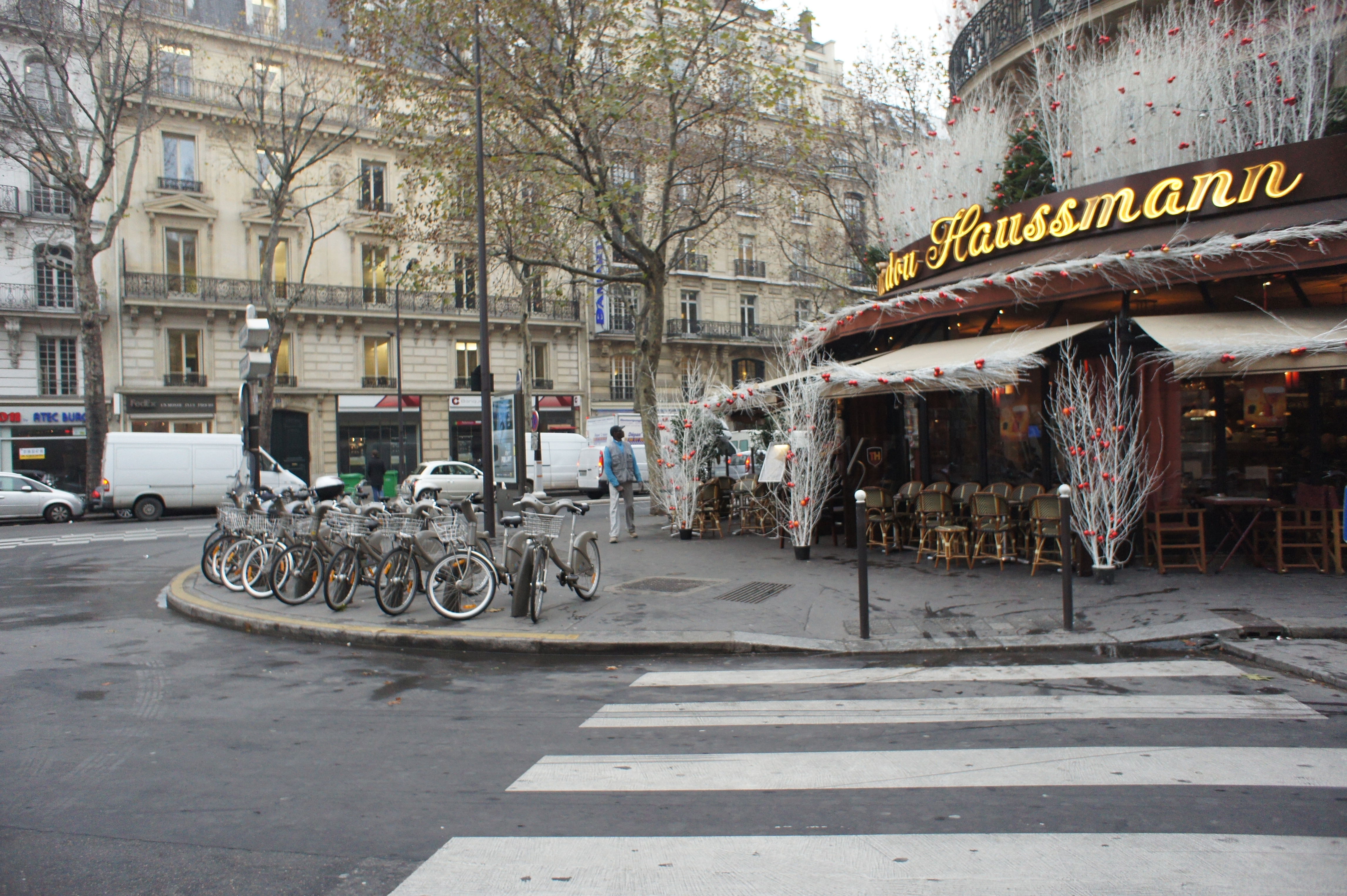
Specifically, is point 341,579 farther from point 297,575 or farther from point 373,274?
point 373,274

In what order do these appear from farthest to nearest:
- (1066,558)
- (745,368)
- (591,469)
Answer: (745,368), (591,469), (1066,558)

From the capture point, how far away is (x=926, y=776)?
4156 millimetres

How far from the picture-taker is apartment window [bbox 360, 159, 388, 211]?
117ft

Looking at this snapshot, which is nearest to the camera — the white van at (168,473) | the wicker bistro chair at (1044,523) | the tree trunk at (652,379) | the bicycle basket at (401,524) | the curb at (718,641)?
the curb at (718,641)

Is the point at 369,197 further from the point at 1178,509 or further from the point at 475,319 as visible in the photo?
the point at 1178,509

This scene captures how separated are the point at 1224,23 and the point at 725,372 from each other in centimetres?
3286

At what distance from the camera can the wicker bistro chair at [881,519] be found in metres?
11.7

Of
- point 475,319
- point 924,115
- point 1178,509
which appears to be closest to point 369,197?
point 475,319

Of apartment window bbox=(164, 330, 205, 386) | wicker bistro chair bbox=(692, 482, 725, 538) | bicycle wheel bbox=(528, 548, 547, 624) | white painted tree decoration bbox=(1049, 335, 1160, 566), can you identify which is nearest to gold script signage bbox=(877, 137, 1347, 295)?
white painted tree decoration bbox=(1049, 335, 1160, 566)

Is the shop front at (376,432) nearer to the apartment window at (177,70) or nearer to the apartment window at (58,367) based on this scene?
the apartment window at (58,367)

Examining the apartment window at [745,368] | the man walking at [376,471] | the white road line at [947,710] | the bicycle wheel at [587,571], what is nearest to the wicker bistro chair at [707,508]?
the bicycle wheel at [587,571]

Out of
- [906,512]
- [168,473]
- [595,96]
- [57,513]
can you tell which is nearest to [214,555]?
[906,512]

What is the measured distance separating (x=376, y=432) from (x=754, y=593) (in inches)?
1199

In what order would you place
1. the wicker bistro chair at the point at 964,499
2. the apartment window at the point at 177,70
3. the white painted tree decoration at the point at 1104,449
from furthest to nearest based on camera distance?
the apartment window at the point at 177,70 < the wicker bistro chair at the point at 964,499 < the white painted tree decoration at the point at 1104,449
